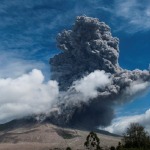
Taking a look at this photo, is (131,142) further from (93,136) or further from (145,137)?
(93,136)

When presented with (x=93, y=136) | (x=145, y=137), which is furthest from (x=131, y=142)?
(x=93, y=136)

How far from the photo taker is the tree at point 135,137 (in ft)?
521

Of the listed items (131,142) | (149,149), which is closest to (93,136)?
(131,142)

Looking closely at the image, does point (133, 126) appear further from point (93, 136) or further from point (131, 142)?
point (93, 136)

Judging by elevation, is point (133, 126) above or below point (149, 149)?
above

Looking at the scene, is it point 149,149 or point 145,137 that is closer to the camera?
point 149,149

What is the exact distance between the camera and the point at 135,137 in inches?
6496

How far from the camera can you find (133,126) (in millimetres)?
167875

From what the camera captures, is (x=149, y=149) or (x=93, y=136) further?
(x=93, y=136)

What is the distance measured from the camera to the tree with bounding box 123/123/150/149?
15888 cm

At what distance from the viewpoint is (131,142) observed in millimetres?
161125

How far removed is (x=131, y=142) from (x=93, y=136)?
16.3 meters

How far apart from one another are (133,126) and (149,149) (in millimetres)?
26907

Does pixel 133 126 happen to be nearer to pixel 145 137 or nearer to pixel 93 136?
pixel 145 137
